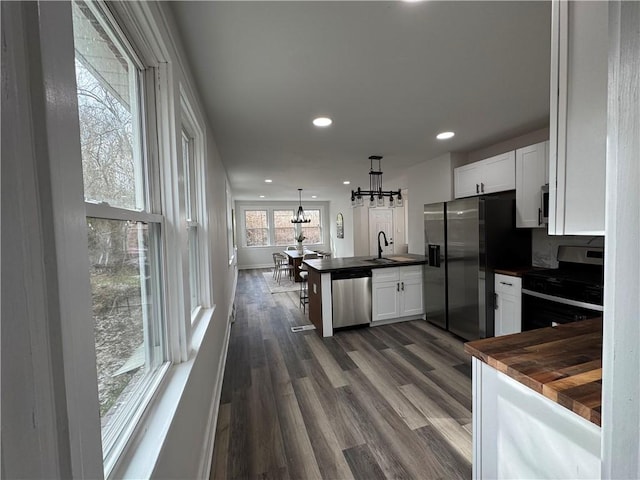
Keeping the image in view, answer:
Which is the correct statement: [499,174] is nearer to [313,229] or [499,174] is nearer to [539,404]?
[539,404]

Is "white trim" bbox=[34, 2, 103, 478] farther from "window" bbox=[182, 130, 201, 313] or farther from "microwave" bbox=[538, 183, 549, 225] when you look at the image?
"microwave" bbox=[538, 183, 549, 225]

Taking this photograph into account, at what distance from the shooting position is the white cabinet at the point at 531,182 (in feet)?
8.89

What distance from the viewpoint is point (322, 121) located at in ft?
8.48

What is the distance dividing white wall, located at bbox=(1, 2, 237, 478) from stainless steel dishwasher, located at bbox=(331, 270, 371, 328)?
3258mm

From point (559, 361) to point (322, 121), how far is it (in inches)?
95.3

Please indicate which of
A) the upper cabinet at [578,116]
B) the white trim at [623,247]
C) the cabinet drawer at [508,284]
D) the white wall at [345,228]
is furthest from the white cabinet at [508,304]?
the white wall at [345,228]

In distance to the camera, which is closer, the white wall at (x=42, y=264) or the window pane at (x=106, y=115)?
the white wall at (x=42, y=264)

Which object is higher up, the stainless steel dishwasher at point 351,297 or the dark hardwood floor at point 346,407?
the stainless steel dishwasher at point 351,297

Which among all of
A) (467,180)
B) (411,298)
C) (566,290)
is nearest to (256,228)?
(411,298)

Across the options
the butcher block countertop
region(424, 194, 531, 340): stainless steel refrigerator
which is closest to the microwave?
region(424, 194, 531, 340): stainless steel refrigerator

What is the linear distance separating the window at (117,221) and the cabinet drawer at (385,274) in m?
3.00

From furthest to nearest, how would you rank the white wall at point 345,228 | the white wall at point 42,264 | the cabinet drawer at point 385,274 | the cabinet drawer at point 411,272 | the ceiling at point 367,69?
the white wall at point 345,228 → the cabinet drawer at point 411,272 → the cabinet drawer at point 385,274 → the ceiling at point 367,69 → the white wall at point 42,264

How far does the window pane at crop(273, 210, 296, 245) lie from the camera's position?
9992mm

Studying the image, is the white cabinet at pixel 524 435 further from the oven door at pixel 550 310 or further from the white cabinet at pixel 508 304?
the white cabinet at pixel 508 304
